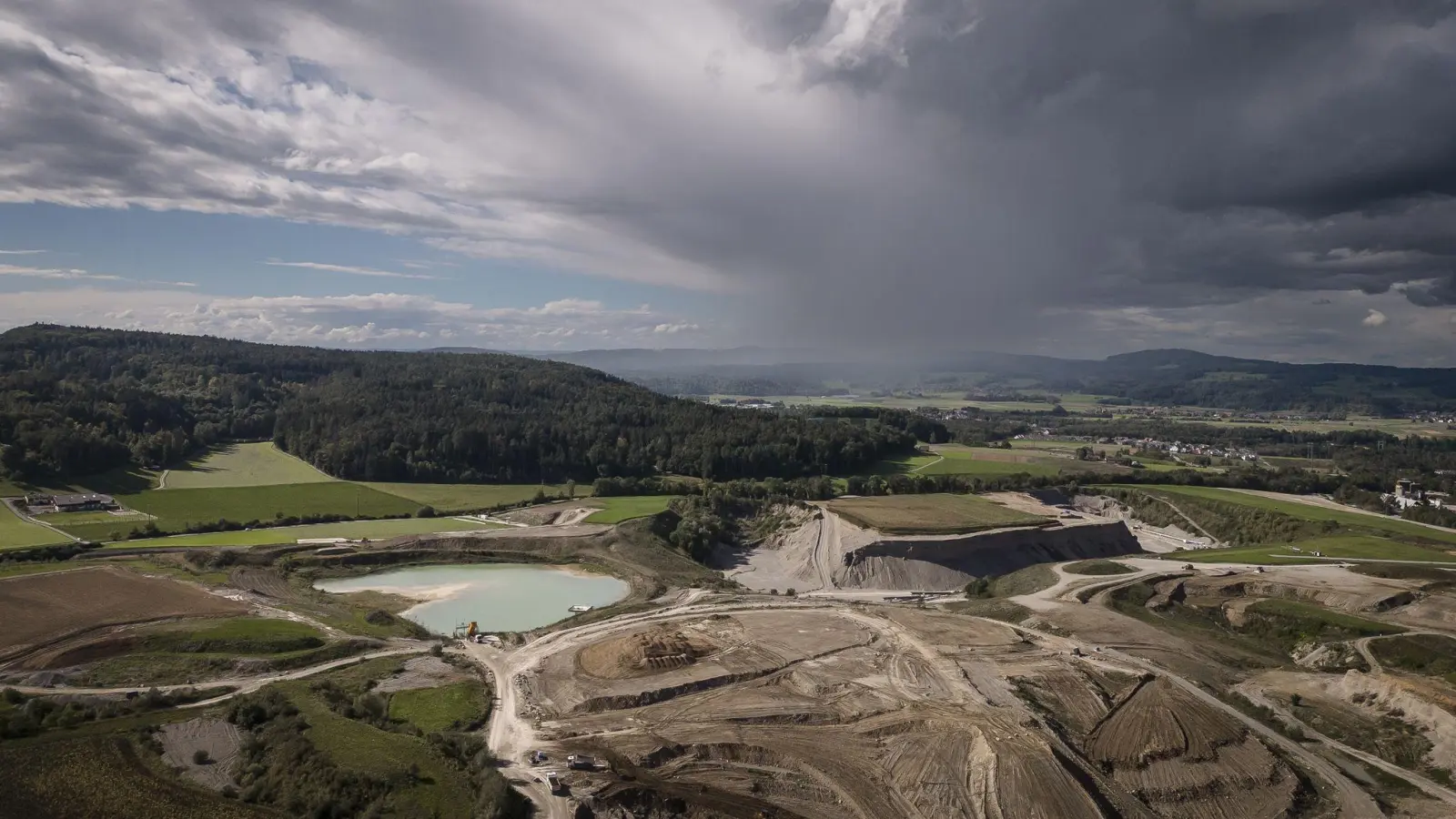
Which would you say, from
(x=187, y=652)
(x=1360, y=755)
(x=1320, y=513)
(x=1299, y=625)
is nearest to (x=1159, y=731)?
(x=1360, y=755)

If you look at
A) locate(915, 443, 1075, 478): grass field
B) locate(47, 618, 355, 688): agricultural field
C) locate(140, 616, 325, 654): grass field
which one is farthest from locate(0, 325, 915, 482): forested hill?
locate(47, 618, 355, 688): agricultural field

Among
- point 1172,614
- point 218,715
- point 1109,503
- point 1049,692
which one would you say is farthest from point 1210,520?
point 218,715

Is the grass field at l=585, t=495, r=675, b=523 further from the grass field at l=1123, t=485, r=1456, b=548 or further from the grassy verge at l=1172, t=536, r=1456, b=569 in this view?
the grass field at l=1123, t=485, r=1456, b=548

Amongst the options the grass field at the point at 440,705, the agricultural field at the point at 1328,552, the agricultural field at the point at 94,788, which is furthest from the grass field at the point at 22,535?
the agricultural field at the point at 1328,552

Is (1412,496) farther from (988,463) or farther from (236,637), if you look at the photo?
(236,637)

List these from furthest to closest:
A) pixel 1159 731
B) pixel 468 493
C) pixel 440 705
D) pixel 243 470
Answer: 1. pixel 243 470
2. pixel 468 493
3. pixel 440 705
4. pixel 1159 731

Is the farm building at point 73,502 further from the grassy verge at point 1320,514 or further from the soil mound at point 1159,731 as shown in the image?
the grassy verge at point 1320,514

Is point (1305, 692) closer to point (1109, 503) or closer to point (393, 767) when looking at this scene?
point (393, 767)
